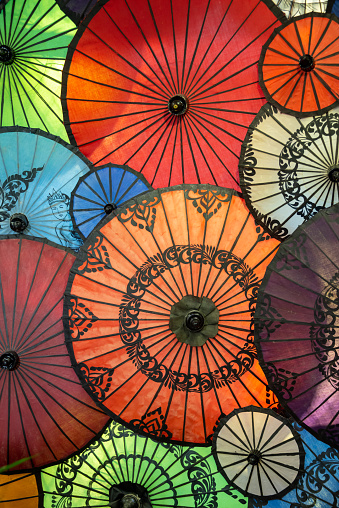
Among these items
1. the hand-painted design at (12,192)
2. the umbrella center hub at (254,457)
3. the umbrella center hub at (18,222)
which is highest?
the hand-painted design at (12,192)

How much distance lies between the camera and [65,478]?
3.08 m

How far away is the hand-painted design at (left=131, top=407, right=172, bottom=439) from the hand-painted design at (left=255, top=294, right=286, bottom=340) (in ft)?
2.69

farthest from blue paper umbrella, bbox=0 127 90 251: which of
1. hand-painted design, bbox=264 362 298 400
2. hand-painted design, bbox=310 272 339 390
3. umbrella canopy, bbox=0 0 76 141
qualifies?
hand-painted design, bbox=310 272 339 390

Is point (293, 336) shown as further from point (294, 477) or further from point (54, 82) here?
point (54, 82)

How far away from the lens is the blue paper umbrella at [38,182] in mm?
3201

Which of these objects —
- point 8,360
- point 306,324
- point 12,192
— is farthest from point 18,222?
point 306,324

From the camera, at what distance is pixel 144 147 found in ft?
10.3

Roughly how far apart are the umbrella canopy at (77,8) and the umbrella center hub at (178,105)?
0.86 metres

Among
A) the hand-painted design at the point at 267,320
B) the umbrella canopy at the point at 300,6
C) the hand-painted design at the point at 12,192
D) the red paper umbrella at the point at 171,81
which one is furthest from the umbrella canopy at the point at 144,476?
the umbrella canopy at the point at 300,6

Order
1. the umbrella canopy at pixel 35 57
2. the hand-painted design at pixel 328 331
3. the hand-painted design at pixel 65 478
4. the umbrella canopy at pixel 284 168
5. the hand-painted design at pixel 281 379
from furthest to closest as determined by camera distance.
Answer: the umbrella canopy at pixel 35 57
the hand-painted design at pixel 65 478
the umbrella canopy at pixel 284 168
the hand-painted design at pixel 281 379
the hand-painted design at pixel 328 331

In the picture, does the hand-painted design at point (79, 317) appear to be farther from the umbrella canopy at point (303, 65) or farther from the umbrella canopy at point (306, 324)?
the umbrella canopy at point (303, 65)

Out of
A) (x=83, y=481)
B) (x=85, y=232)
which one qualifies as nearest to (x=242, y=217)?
(x=85, y=232)

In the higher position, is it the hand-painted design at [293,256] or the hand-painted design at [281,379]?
the hand-painted design at [293,256]

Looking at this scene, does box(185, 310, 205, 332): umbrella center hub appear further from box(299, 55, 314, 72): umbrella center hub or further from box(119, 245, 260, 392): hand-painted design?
box(299, 55, 314, 72): umbrella center hub
